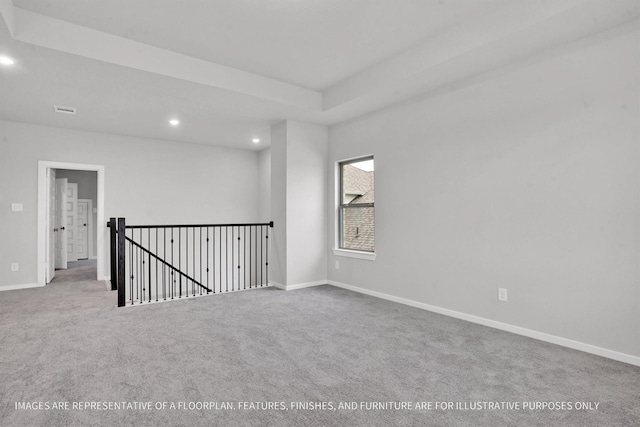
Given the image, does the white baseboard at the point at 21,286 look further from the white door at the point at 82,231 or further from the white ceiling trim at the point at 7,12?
the white door at the point at 82,231

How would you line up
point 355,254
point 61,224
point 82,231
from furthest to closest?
point 82,231 → point 61,224 → point 355,254

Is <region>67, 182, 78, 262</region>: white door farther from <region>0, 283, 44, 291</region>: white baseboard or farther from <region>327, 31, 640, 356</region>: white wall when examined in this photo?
<region>327, 31, 640, 356</region>: white wall

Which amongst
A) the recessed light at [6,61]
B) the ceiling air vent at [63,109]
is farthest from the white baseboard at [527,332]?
the ceiling air vent at [63,109]

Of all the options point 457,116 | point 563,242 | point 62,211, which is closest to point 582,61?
point 457,116

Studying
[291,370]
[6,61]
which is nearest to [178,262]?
[6,61]

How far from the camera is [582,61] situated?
2770 mm

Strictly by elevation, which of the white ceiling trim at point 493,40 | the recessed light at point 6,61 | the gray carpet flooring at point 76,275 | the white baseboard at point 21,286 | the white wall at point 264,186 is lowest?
the gray carpet flooring at point 76,275

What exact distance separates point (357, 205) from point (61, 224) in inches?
261

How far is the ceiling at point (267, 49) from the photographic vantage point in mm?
2711

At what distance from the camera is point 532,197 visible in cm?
308

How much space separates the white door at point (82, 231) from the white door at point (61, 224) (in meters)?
1.82

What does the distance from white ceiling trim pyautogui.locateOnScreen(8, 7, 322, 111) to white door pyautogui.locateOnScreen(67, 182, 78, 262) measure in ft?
23.8

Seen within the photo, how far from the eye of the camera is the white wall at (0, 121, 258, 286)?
5117mm

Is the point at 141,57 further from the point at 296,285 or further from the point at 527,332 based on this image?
the point at 527,332
